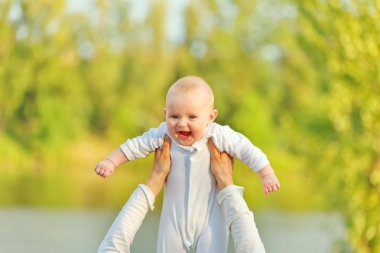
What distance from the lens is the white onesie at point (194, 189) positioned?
12.6 feet

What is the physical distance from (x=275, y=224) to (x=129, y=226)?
31477 millimetres

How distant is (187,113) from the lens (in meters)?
3.76

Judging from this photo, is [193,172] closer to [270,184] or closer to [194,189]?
[194,189]

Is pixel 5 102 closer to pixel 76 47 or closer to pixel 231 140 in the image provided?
pixel 76 47

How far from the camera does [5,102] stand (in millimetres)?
41469

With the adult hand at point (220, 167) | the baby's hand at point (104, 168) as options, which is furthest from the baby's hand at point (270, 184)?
the baby's hand at point (104, 168)

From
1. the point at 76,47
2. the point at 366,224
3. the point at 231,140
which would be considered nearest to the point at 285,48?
the point at 76,47

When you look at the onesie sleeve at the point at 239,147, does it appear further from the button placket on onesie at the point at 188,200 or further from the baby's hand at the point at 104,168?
the baby's hand at the point at 104,168

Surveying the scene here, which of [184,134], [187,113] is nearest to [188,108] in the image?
[187,113]

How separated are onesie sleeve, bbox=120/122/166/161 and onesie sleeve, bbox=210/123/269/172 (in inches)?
8.8

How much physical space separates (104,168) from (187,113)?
406 mm

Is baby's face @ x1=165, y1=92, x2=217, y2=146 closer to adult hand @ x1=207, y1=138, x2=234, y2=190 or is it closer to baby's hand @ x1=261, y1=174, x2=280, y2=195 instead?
adult hand @ x1=207, y1=138, x2=234, y2=190

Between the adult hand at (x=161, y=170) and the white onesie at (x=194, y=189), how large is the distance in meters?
0.02

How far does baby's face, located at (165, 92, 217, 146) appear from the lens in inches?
148
